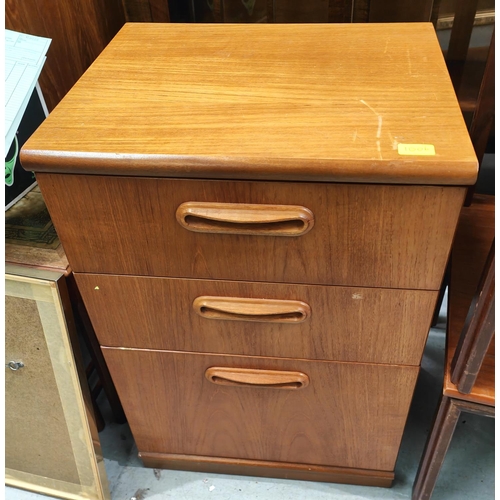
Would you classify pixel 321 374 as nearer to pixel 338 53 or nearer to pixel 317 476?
pixel 317 476

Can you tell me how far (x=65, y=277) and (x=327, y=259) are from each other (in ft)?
1.28

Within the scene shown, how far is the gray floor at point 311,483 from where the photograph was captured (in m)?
1.00

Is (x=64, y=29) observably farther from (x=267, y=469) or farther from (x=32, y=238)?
(x=267, y=469)

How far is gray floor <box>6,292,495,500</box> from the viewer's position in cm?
100

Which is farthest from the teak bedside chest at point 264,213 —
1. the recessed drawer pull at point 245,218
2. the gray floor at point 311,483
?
the gray floor at point 311,483

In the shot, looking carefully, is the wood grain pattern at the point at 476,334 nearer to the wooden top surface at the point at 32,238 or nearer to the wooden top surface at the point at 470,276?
the wooden top surface at the point at 470,276

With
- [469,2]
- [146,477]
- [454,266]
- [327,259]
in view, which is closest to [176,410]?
[146,477]

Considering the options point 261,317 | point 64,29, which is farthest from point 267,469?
point 64,29

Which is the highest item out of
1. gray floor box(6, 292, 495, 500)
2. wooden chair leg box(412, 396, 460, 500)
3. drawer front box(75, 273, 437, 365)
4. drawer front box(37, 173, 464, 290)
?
drawer front box(37, 173, 464, 290)

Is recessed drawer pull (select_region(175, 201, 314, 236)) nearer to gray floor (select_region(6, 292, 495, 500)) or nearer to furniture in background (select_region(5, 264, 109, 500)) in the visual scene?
furniture in background (select_region(5, 264, 109, 500))

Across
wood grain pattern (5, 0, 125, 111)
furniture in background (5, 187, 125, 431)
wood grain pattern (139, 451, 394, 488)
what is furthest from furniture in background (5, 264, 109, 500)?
wood grain pattern (5, 0, 125, 111)

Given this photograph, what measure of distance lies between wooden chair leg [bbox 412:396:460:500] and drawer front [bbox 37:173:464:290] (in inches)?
9.5

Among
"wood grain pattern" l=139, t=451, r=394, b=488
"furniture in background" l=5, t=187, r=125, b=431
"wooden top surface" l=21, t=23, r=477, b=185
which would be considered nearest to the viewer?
"wooden top surface" l=21, t=23, r=477, b=185

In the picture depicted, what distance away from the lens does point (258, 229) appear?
605 mm
